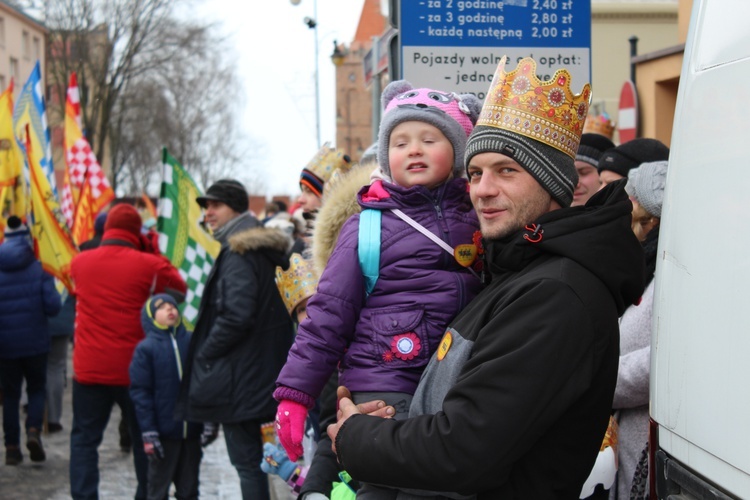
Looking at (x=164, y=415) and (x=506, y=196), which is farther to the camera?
(x=164, y=415)

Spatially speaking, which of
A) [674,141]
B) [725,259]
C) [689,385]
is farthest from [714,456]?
[674,141]

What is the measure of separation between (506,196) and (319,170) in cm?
351

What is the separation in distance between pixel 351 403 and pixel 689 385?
978 millimetres

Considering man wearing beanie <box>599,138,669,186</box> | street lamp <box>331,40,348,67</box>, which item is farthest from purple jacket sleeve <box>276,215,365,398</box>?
street lamp <box>331,40,348,67</box>

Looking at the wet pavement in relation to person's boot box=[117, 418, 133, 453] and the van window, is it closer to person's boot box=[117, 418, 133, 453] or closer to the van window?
person's boot box=[117, 418, 133, 453]

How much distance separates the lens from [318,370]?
284 centimetres

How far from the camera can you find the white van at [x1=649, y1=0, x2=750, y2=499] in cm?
175

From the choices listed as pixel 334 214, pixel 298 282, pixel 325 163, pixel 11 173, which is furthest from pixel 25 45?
pixel 334 214

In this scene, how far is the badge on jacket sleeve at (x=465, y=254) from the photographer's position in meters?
2.86

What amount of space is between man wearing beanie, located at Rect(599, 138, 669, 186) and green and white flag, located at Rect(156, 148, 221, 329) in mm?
4320

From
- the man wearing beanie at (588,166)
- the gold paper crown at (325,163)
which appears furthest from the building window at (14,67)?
the man wearing beanie at (588,166)

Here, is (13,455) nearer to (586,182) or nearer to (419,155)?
(586,182)

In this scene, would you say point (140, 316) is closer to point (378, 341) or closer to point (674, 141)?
point (378, 341)

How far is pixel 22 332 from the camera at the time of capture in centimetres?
845
